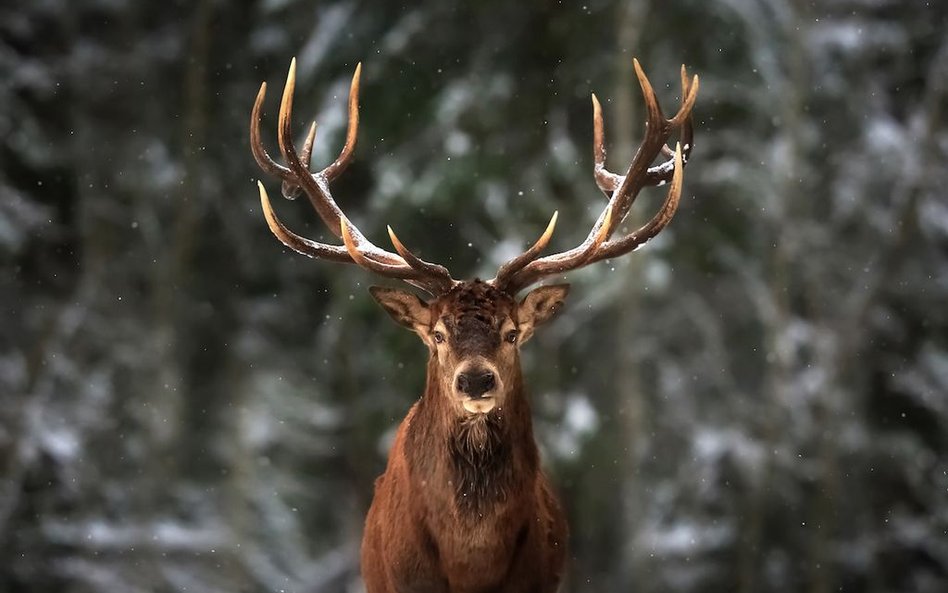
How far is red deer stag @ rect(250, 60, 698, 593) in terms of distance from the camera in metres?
4.08

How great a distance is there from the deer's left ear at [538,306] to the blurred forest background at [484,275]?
378 centimetres

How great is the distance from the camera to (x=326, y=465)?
8.59 m

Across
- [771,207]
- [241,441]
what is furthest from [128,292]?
[771,207]

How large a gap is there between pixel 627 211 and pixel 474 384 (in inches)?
41.2

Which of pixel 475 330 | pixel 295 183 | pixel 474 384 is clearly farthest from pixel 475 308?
pixel 295 183

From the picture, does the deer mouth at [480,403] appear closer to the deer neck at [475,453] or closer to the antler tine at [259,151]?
the deer neck at [475,453]

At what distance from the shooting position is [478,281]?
4199mm

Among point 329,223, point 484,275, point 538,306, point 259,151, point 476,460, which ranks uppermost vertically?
point 259,151

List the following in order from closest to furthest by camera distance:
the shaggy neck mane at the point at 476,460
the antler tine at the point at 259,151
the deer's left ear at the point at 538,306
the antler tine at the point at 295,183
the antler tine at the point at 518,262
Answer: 1. the shaggy neck mane at the point at 476,460
2. the antler tine at the point at 518,262
3. the deer's left ear at the point at 538,306
4. the antler tine at the point at 259,151
5. the antler tine at the point at 295,183

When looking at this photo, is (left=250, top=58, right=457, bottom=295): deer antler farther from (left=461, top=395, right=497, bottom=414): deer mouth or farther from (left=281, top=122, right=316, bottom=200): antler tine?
(left=461, top=395, right=497, bottom=414): deer mouth

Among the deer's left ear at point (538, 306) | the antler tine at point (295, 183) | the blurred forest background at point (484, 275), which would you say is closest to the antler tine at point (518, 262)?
the deer's left ear at point (538, 306)

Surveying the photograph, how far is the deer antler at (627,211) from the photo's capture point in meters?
4.28

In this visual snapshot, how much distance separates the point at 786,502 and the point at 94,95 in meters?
5.49

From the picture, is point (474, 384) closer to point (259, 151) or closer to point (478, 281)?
point (478, 281)
